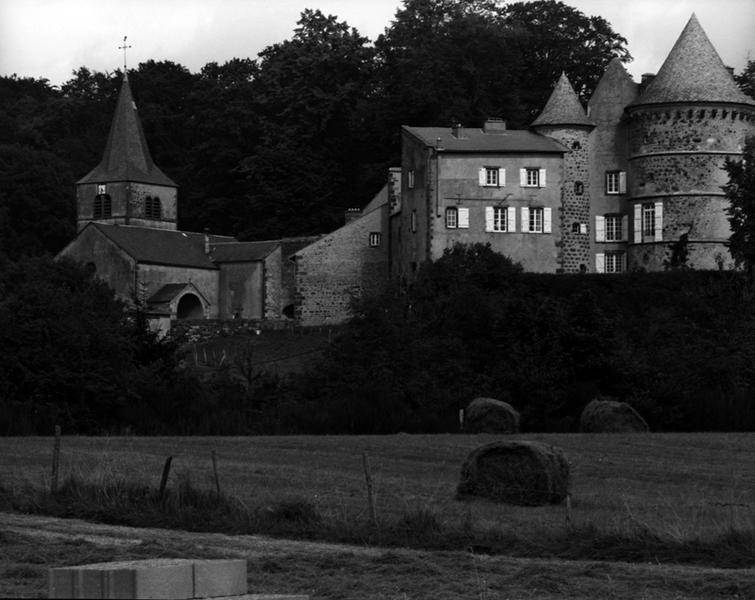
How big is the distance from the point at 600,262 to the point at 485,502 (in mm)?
59165

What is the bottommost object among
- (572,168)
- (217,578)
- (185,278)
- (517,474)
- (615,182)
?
(517,474)

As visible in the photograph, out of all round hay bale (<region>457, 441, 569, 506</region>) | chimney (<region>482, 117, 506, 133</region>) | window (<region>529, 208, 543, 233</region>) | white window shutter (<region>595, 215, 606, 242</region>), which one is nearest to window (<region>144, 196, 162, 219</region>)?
chimney (<region>482, 117, 506, 133</region>)

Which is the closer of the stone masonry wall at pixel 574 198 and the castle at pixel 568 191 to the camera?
the castle at pixel 568 191

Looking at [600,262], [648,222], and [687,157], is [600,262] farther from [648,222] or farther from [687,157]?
[687,157]

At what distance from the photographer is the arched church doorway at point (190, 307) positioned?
9581cm

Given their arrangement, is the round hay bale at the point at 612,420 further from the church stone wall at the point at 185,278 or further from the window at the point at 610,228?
the church stone wall at the point at 185,278

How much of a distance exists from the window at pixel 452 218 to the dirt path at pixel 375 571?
6138 centimetres

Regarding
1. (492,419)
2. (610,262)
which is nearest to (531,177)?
(610,262)

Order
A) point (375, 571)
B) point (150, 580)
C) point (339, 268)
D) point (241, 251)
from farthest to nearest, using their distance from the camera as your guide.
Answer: point (241, 251)
point (339, 268)
point (375, 571)
point (150, 580)

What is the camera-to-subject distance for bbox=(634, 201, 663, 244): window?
84.1 m

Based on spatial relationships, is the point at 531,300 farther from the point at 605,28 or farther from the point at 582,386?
the point at 605,28

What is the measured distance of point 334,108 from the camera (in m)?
106

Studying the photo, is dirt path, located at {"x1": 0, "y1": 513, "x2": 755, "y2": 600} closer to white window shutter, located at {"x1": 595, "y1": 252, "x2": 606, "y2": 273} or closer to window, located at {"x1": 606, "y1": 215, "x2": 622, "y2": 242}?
white window shutter, located at {"x1": 595, "y1": 252, "x2": 606, "y2": 273}

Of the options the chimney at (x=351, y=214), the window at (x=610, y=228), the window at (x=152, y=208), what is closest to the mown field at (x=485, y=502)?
the window at (x=610, y=228)
